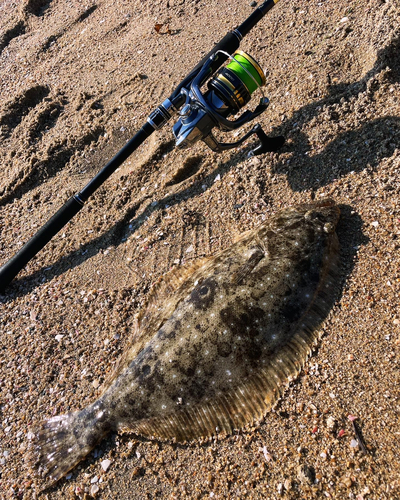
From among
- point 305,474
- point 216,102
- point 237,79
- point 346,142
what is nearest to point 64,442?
point 305,474

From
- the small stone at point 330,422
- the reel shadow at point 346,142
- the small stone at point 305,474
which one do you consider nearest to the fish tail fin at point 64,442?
the small stone at point 305,474

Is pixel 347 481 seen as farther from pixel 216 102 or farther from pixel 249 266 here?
pixel 216 102

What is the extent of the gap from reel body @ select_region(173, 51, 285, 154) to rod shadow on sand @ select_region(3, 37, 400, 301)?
2.25 feet

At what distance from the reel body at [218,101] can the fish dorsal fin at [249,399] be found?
1446mm

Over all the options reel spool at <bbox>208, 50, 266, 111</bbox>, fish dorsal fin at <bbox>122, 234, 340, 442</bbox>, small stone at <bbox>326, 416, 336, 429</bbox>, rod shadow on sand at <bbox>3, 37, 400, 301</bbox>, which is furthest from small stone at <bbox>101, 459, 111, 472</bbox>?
reel spool at <bbox>208, 50, 266, 111</bbox>

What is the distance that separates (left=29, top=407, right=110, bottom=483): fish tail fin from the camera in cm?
241

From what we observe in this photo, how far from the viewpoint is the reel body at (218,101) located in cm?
263

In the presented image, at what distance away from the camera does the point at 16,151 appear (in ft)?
14.8

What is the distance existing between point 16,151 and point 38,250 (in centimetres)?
179

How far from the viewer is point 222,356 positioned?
90.2 inches

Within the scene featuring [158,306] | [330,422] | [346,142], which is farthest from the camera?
[346,142]

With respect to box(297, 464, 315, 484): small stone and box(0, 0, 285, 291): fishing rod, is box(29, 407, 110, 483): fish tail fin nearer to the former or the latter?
box(297, 464, 315, 484): small stone

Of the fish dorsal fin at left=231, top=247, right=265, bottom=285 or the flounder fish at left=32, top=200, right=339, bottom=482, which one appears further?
the fish dorsal fin at left=231, top=247, right=265, bottom=285

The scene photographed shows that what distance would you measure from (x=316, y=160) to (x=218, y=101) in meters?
1.02
